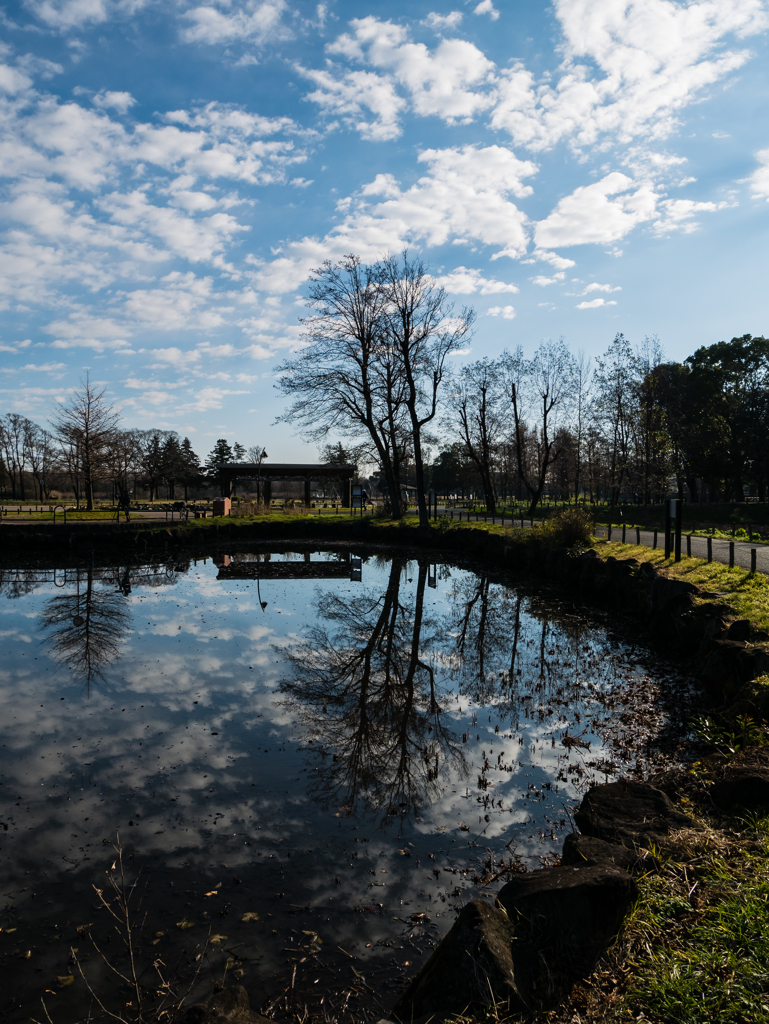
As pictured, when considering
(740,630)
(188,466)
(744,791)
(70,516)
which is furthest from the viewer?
(188,466)

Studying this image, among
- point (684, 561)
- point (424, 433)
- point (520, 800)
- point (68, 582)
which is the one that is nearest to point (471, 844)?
point (520, 800)

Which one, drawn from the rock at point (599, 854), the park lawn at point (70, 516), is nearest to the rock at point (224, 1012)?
the rock at point (599, 854)

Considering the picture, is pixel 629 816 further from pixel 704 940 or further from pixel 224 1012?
pixel 224 1012

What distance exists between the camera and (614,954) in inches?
135

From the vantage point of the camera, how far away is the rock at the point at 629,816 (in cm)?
444

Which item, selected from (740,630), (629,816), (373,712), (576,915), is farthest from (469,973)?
(740,630)

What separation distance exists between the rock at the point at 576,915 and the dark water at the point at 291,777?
109cm

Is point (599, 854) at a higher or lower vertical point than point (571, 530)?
lower

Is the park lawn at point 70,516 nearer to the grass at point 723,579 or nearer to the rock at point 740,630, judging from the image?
the grass at point 723,579

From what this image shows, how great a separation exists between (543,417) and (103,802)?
41.6 meters

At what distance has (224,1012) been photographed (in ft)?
10.1

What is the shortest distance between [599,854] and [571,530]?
1852cm

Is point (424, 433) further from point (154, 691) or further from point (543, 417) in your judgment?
point (154, 691)

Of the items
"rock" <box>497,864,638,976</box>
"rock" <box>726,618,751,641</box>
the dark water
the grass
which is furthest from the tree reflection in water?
the grass
